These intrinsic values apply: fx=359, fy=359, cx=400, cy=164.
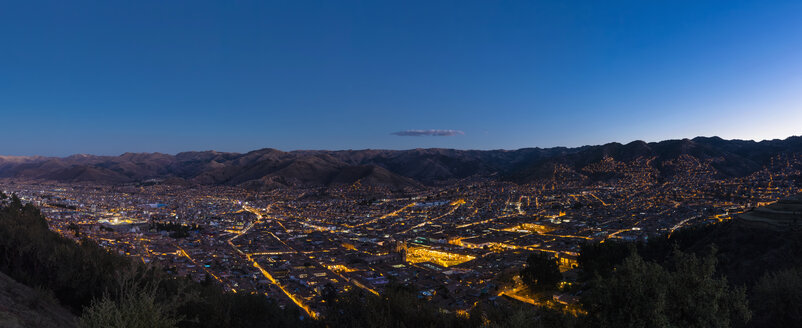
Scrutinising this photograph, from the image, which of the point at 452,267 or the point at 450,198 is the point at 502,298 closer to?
the point at 452,267

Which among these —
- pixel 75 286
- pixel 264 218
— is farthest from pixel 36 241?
pixel 264 218

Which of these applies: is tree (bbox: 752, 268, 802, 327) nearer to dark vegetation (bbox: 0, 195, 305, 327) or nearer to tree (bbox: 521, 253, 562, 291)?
tree (bbox: 521, 253, 562, 291)

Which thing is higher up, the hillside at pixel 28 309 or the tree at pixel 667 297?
the tree at pixel 667 297

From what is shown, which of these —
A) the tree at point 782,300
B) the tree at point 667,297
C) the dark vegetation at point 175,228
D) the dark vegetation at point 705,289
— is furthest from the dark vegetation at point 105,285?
the dark vegetation at point 175,228

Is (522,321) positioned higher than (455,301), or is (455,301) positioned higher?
(522,321)

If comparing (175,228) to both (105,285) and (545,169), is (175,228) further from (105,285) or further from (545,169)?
(545,169)

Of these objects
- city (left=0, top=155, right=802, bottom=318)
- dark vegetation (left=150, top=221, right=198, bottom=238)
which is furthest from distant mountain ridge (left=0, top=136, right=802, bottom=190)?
dark vegetation (left=150, top=221, right=198, bottom=238)

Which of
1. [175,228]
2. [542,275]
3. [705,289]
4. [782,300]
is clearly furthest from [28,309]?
[175,228]

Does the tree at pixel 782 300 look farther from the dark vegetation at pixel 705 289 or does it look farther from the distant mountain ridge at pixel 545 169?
the distant mountain ridge at pixel 545 169
